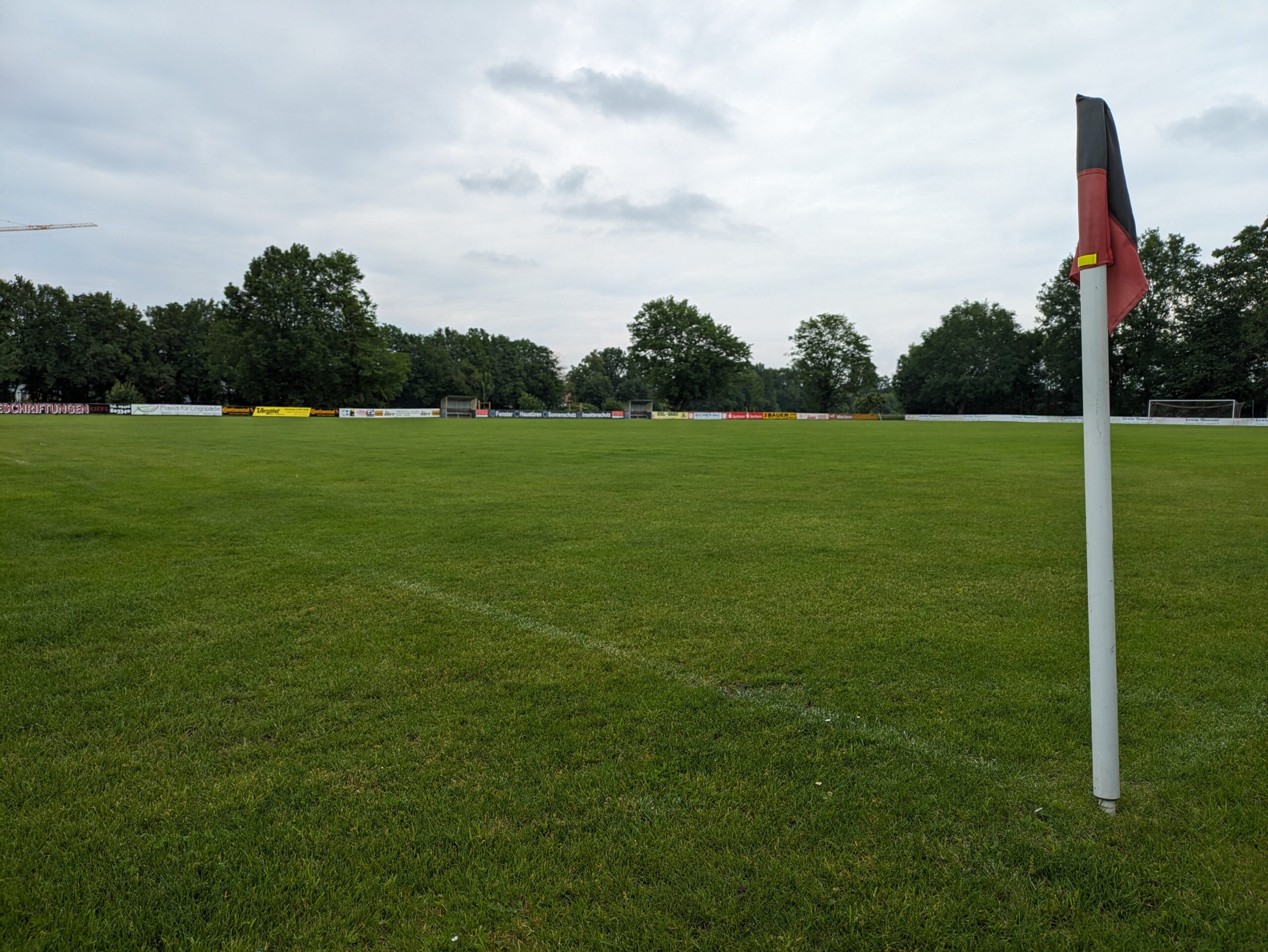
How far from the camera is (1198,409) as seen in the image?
55.8m

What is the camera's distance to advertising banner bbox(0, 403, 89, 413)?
203 feet

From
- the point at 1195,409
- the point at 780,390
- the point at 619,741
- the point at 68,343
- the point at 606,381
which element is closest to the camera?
the point at 619,741

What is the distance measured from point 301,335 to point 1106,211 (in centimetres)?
7554

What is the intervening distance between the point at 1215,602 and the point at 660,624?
4.39 meters

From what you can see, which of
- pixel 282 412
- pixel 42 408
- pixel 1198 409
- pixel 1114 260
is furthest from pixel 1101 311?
pixel 42 408

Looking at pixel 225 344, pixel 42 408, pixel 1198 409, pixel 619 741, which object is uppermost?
pixel 225 344

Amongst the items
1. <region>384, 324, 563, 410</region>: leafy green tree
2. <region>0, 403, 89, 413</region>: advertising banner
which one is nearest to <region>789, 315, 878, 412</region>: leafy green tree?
<region>384, 324, 563, 410</region>: leafy green tree

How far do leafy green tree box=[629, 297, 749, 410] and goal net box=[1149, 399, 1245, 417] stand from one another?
48.7m

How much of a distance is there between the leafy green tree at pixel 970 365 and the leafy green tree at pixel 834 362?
640cm

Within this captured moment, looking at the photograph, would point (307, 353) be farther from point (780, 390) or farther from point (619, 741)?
point (780, 390)

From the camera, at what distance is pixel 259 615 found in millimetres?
5199


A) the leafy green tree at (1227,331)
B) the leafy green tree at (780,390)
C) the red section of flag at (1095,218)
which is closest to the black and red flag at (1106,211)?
the red section of flag at (1095,218)

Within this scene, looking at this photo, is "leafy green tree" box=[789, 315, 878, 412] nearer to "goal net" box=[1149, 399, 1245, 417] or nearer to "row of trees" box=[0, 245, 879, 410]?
"row of trees" box=[0, 245, 879, 410]

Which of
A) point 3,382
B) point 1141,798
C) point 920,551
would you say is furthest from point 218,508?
point 3,382
